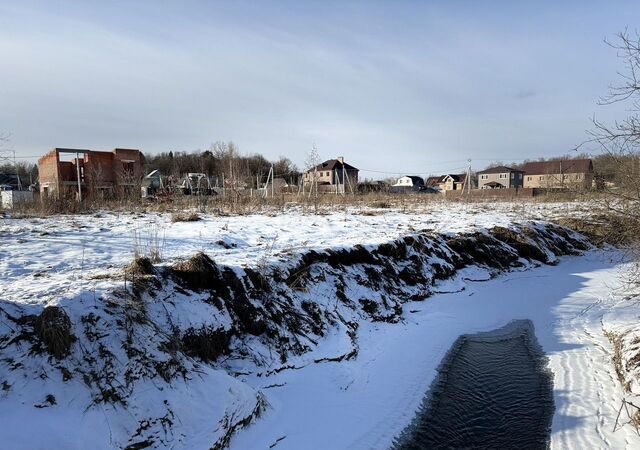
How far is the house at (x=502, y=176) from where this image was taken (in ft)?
268

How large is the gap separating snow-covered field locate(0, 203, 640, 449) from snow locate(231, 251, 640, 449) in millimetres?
24

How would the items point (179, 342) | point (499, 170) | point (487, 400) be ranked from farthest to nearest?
point (499, 170) → point (487, 400) → point (179, 342)

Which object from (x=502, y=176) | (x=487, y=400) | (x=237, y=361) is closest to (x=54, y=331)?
(x=237, y=361)

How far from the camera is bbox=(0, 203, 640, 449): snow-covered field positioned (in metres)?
3.74

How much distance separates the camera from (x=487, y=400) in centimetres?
590

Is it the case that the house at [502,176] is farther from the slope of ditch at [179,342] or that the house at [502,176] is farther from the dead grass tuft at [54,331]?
the dead grass tuft at [54,331]

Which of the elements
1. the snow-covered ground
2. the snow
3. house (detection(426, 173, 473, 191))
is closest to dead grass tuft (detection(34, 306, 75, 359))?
the snow-covered ground

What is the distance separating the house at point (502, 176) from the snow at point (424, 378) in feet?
249

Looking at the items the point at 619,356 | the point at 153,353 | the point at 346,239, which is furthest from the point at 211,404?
the point at 346,239

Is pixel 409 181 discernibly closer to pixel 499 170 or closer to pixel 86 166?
pixel 499 170

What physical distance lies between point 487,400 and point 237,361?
3533 millimetres

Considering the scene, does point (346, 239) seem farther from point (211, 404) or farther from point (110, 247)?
point (211, 404)

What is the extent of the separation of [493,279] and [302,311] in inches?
302

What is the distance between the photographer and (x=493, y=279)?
1256 centimetres
